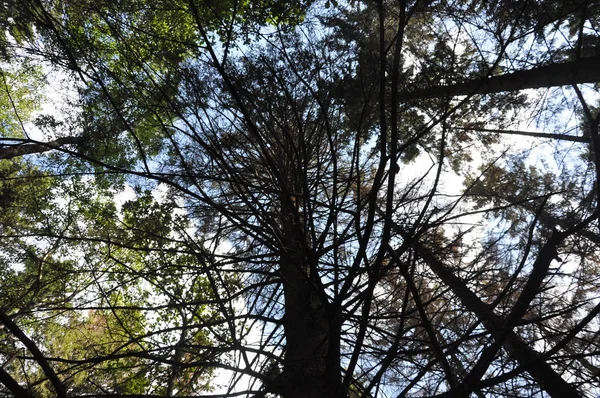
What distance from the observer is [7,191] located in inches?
454

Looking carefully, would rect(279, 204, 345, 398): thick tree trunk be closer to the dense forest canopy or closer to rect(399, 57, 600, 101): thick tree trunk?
the dense forest canopy

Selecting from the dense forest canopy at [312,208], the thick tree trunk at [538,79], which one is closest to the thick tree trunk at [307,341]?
the dense forest canopy at [312,208]

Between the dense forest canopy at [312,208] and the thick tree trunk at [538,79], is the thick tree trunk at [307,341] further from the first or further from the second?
the thick tree trunk at [538,79]

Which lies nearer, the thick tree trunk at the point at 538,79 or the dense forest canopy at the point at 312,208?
the dense forest canopy at the point at 312,208

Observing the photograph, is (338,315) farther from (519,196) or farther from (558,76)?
(519,196)

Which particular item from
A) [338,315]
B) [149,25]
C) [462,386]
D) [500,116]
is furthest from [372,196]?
[149,25]

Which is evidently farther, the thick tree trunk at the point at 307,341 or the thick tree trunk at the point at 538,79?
the thick tree trunk at the point at 538,79

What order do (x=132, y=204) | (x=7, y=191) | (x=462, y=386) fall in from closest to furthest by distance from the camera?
(x=462, y=386) → (x=132, y=204) → (x=7, y=191)

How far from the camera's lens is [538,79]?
16.4ft

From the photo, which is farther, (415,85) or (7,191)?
(7,191)

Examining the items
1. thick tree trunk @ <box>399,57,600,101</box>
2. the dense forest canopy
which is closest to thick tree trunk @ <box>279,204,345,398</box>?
the dense forest canopy

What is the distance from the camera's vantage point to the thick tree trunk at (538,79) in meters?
4.48

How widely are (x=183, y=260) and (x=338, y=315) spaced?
4691 millimetres

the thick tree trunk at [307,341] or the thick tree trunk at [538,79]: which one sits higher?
the thick tree trunk at [538,79]
